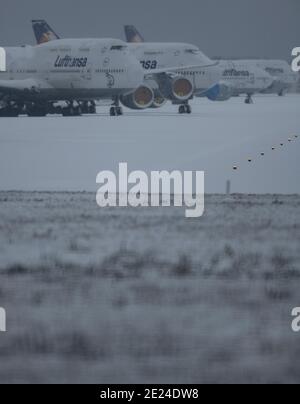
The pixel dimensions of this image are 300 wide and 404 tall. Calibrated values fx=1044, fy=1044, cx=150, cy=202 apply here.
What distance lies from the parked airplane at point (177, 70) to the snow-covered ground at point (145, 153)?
473 inches

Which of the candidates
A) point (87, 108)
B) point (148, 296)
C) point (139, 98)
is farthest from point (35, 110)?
point (148, 296)

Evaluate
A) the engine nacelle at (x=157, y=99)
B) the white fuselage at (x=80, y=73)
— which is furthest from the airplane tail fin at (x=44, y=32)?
the white fuselage at (x=80, y=73)

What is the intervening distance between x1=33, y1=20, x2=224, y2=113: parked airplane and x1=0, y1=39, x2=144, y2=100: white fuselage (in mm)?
3784

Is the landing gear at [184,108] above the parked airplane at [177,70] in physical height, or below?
below

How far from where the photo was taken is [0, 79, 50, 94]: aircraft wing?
45.5 m

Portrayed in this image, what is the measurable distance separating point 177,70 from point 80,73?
931 centimetres

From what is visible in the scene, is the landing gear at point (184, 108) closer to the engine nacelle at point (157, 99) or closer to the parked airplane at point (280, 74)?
the engine nacelle at point (157, 99)

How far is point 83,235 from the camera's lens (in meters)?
10.9

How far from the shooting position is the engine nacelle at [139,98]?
49.3 metres

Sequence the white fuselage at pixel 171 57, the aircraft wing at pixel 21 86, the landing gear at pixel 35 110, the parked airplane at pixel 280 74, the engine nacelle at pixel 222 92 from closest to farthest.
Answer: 1. the aircraft wing at pixel 21 86
2. the landing gear at pixel 35 110
3. the white fuselage at pixel 171 57
4. the engine nacelle at pixel 222 92
5. the parked airplane at pixel 280 74

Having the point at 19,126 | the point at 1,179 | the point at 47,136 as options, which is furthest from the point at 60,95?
the point at 1,179

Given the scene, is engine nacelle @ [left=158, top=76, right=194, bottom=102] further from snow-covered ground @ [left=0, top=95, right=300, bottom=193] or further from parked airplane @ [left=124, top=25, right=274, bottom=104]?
parked airplane @ [left=124, top=25, right=274, bottom=104]

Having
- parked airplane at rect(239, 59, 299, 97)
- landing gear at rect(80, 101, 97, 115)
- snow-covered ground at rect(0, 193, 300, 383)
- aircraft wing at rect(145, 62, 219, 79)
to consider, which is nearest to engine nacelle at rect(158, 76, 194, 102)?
aircraft wing at rect(145, 62, 219, 79)
